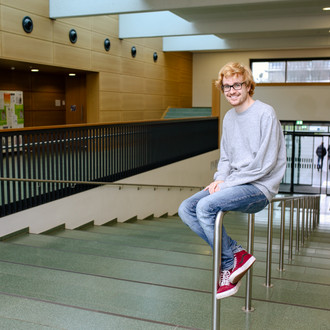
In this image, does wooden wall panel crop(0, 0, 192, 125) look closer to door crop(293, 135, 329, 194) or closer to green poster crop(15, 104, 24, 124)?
green poster crop(15, 104, 24, 124)

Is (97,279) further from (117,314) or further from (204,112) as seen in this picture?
(204,112)

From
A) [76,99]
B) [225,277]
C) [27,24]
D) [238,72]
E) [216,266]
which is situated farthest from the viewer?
[76,99]

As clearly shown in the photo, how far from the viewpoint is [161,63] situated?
15117 millimetres

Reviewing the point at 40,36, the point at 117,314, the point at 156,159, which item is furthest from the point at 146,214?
the point at 117,314

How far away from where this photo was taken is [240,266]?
2.13 metres

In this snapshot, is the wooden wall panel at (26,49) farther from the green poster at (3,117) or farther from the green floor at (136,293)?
the green floor at (136,293)

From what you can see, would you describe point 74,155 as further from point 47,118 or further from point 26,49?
point 47,118

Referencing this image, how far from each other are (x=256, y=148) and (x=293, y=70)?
15558mm

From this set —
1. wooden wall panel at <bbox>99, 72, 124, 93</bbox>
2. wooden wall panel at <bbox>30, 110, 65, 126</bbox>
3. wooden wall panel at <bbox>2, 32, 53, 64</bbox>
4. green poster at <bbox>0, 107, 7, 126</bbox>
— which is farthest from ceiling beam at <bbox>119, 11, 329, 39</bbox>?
green poster at <bbox>0, 107, 7, 126</bbox>

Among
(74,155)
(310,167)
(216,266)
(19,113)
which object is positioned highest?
(19,113)

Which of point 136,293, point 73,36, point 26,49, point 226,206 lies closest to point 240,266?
point 226,206

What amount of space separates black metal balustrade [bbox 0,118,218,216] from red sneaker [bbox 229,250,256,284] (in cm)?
348

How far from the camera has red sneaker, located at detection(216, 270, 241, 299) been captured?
1963mm

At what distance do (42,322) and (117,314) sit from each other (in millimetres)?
404
